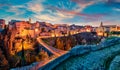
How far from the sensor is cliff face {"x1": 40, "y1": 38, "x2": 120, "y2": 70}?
2559 centimetres

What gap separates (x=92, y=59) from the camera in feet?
95.2

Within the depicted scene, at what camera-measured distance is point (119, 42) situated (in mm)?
35094

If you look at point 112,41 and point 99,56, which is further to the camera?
point 112,41

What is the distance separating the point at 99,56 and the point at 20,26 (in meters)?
92.8

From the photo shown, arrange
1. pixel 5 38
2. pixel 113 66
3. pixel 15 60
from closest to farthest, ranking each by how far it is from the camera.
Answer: pixel 113 66, pixel 15 60, pixel 5 38

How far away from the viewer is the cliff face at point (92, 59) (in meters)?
25.6

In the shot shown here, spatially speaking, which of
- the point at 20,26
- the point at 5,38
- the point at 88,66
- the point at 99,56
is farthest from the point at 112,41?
the point at 20,26

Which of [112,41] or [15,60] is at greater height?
[112,41]

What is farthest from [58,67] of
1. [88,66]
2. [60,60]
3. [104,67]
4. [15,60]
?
[15,60]

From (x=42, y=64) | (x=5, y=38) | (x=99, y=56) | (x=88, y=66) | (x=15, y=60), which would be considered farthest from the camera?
→ (x=5, y=38)

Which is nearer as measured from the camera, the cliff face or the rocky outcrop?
the cliff face

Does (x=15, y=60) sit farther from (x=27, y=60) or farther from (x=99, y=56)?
(x=99, y=56)

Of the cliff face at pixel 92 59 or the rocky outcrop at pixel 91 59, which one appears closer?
the cliff face at pixel 92 59

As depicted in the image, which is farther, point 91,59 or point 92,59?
point 91,59
